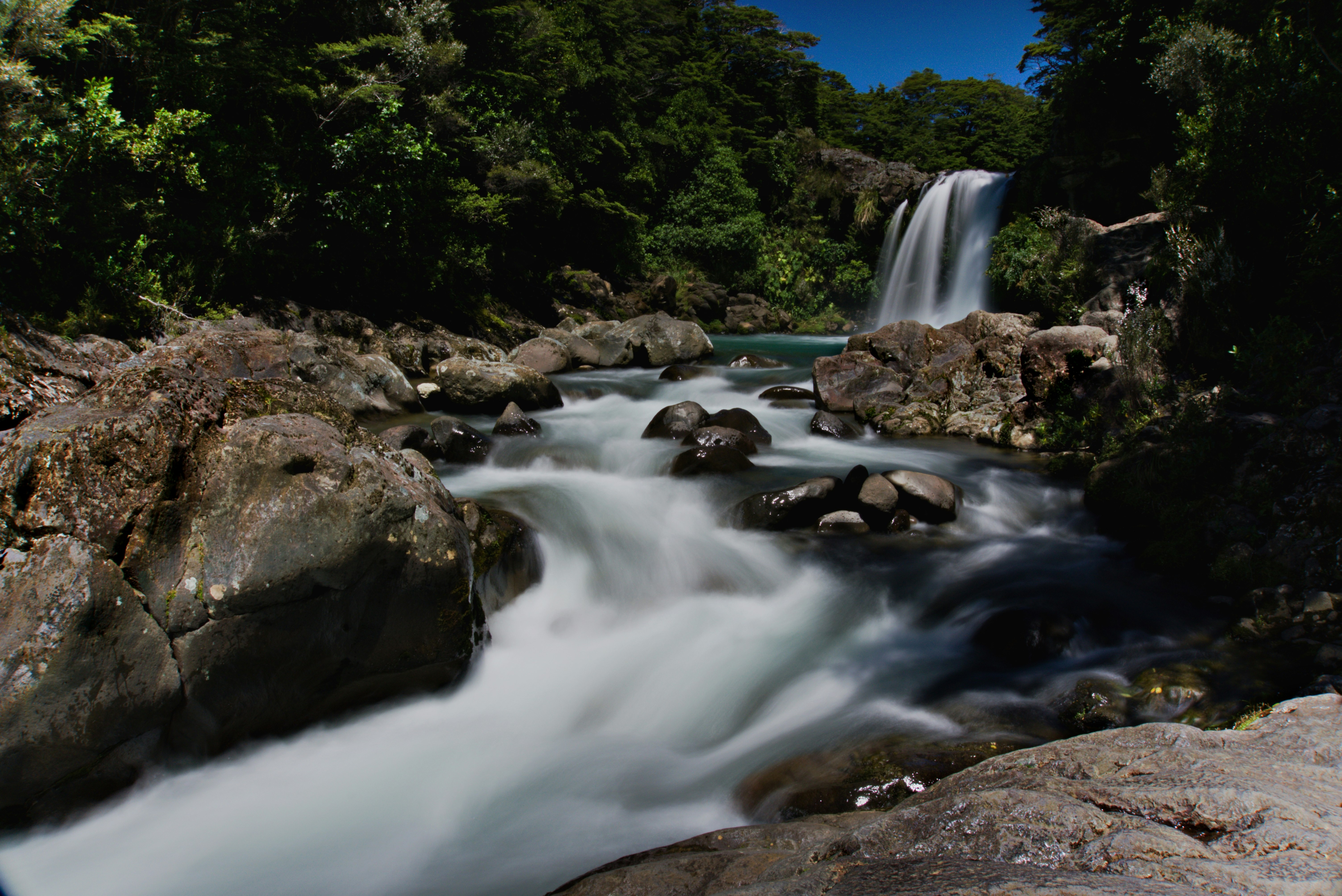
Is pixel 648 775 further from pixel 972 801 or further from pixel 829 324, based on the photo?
pixel 829 324

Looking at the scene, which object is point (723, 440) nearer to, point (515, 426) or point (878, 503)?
point (878, 503)

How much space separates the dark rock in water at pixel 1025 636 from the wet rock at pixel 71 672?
5530 millimetres

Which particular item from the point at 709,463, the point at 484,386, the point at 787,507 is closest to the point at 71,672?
the point at 787,507

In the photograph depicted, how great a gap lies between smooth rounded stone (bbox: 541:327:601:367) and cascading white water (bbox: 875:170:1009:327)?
966 cm

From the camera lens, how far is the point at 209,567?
4.00 meters

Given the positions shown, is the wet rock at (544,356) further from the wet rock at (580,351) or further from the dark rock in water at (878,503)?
the dark rock in water at (878,503)

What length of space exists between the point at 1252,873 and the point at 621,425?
1054 centimetres

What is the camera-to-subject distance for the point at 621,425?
39.0ft

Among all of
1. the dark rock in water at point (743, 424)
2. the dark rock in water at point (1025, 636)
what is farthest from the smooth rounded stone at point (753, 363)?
the dark rock in water at point (1025, 636)

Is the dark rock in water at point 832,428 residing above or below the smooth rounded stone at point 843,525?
above

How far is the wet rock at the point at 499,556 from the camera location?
566cm

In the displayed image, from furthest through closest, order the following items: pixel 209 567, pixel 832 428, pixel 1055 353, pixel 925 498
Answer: pixel 832 428
pixel 1055 353
pixel 925 498
pixel 209 567

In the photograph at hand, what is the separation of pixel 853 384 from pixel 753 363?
471 centimetres

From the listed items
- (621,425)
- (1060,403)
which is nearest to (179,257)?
(621,425)
